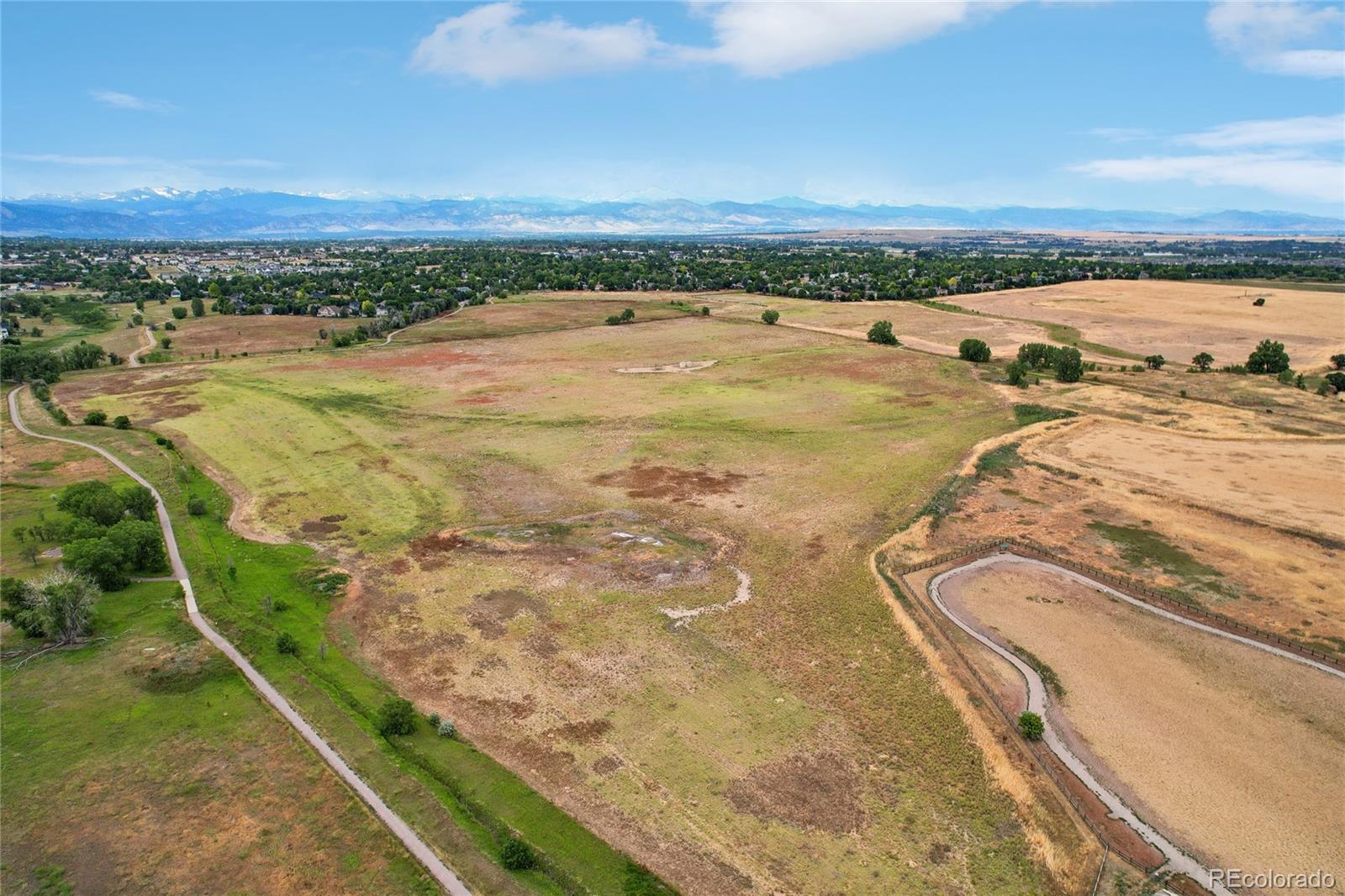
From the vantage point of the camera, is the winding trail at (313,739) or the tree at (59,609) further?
the tree at (59,609)

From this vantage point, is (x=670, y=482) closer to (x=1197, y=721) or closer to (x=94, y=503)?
(x=1197, y=721)

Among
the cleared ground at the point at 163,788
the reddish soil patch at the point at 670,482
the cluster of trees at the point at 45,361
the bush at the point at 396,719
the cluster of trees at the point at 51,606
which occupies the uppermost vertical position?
the cluster of trees at the point at 45,361

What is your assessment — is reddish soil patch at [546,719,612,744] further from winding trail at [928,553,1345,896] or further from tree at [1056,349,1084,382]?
tree at [1056,349,1084,382]

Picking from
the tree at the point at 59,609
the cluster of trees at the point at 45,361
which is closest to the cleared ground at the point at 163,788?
the tree at the point at 59,609

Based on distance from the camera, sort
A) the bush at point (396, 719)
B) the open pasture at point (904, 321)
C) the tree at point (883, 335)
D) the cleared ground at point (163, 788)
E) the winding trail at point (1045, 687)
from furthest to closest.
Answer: the open pasture at point (904, 321) → the tree at point (883, 335) → the bush at point (396, 719) → the winding trail at point (1045, 687) → the cleared ground at point (163, 788)

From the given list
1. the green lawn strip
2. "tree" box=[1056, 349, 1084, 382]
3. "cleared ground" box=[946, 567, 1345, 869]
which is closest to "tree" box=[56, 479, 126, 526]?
the green lawn strip

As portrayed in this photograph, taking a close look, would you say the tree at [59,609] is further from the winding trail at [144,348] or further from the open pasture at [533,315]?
the open pasture at [533,315]

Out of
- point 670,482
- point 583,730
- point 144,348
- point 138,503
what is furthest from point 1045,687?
point 144,348
